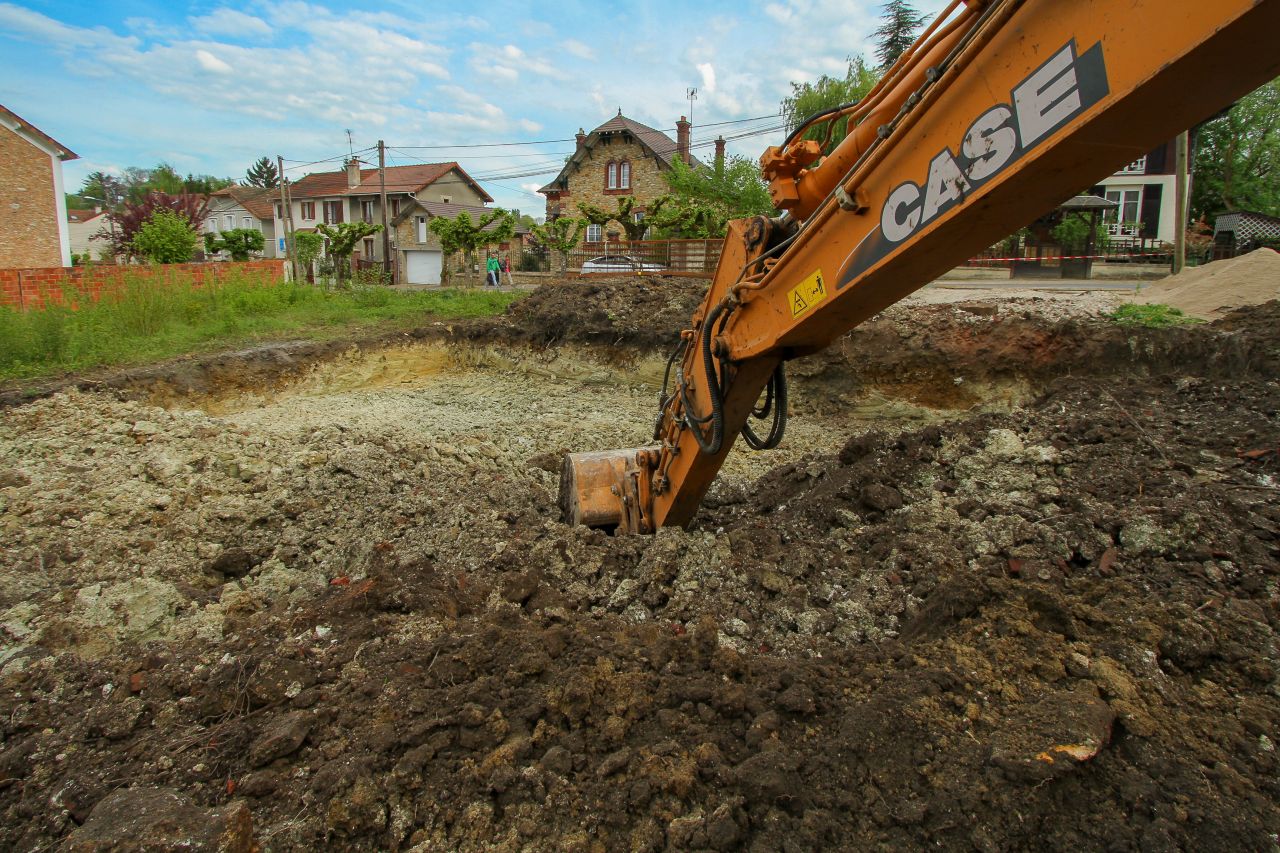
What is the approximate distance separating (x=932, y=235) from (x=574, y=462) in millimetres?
3030

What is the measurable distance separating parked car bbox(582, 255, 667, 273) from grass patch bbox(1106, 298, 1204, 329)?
1295 centimetres

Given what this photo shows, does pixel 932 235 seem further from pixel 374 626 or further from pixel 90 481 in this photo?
pixel 90 481

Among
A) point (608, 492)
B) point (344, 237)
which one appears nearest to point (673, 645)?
point (608, 492)

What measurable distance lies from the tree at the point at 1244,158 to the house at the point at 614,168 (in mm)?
23328

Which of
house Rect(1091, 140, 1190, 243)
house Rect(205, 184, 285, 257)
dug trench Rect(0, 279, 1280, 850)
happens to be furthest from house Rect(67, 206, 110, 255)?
house Rect(1091, 140, 1190, 243)

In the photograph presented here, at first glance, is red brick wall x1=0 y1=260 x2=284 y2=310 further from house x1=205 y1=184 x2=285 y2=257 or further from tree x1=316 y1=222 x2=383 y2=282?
house x1=205 y1=184 x2=285 y2=257

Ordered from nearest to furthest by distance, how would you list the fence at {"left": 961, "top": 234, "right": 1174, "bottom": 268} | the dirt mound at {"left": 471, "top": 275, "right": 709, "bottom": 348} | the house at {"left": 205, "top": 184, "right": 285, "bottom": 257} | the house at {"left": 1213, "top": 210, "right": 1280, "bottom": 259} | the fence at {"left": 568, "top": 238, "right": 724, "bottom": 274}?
1. the dirt mound at {"left": 471, "top": 275, "right": 709, "bottom": 348}
2. the fence at {"left": 568, "top": 238, "right": 724, "bottom": 274}
3. the fence at {"left": 961, "top": 234, "right": 1174, "bottom": 268}
4. the house at {"left": 1213, "top": 210, "right": 1280, "bottom": 259}
5. the house at {"left": 205, "top": 184, "right": 285, "bottom": 257}

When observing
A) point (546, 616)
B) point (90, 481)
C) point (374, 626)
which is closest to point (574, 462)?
point (546, 616)

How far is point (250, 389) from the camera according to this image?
10141 millimetres

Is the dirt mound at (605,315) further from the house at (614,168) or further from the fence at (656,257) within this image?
the house at (614,168)

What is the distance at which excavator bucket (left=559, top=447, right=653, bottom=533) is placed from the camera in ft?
14.9

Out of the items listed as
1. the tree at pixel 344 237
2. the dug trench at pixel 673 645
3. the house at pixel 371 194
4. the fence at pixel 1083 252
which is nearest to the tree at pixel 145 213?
the house at pixel 371 194

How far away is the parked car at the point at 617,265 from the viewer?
20.2m

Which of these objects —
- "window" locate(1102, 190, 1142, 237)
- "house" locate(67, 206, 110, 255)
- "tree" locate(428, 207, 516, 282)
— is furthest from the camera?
"house" locate(67, 206, 110, 255)
